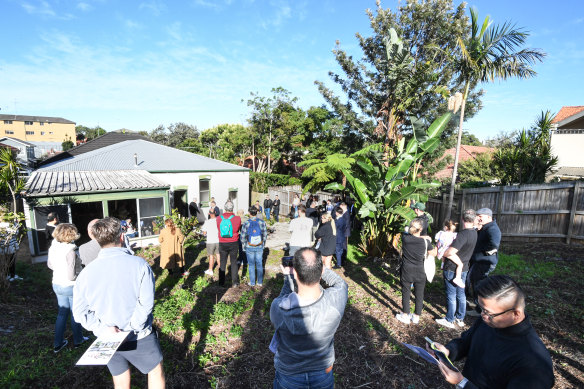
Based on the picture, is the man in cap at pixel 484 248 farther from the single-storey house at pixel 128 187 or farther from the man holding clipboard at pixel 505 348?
the single-storey house at pixel 128 187

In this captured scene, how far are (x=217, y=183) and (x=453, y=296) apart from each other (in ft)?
41.5

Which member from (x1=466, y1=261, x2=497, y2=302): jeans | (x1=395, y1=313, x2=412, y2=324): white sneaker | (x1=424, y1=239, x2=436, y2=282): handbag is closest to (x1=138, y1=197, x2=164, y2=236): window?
(x1=395, y1=313, x2=412, y2=324): white sneaker

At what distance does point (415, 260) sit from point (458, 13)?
56.3 feet

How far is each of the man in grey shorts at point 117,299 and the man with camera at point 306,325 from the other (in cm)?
124

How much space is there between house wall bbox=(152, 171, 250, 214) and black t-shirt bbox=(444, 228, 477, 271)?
11.7m

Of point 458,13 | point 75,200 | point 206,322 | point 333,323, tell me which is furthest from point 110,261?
point 458,13

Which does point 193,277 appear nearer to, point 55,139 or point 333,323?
point 333,323

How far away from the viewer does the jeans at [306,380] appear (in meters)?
2.10

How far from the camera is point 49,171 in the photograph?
11.1 metres

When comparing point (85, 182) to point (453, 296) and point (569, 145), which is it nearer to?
point (453, 296)

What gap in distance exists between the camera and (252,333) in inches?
180

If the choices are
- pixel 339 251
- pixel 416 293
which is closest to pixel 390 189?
pixel 339 251

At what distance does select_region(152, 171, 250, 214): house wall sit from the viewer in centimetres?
1350

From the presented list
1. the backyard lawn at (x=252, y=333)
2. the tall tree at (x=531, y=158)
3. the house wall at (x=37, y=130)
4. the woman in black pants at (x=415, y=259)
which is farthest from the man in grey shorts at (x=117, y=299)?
the house wall at (x=37, y=130)
